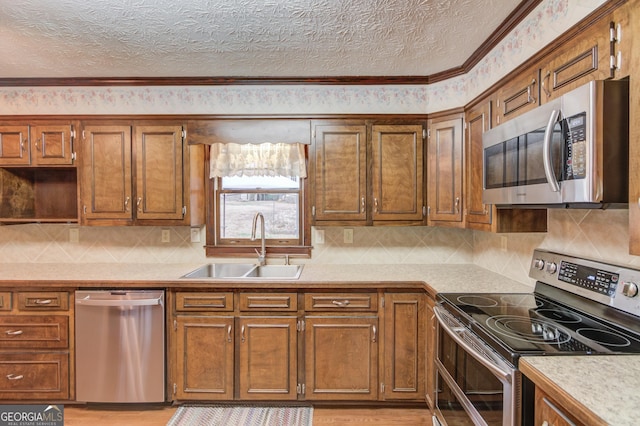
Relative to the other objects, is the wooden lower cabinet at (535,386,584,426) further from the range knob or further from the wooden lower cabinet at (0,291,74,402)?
the wooden lower cabinet at (0,291,74,402)

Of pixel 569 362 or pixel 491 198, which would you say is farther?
pixel 491 198

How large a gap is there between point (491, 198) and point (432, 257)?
3.75 ft

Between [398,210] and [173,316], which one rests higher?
[398,210]

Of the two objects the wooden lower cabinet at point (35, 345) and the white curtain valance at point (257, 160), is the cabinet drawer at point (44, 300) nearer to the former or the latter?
the wooden lower cabinet at point (35, 345)

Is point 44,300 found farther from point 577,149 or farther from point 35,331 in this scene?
point 577,149

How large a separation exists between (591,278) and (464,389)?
0.75m

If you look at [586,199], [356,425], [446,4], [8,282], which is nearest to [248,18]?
[446,4]

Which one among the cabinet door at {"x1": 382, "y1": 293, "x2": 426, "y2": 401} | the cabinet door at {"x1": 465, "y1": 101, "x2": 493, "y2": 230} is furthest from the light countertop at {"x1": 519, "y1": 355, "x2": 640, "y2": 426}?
the cabinet door at {"x1": 382, "y1": 293, "x2": 426, "y2": 401}

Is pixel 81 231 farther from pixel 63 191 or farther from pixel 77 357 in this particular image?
pixel 77 357

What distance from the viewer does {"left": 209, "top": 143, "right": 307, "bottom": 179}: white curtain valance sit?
2.81 m

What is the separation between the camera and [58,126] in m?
2.62

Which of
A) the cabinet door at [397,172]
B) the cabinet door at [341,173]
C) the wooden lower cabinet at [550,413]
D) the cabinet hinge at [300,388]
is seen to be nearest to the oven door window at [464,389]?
the wooden lower cabinet at [550,413]

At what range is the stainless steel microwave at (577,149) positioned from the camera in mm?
1124

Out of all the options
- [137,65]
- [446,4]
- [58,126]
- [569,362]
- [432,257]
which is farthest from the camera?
[432,257]
